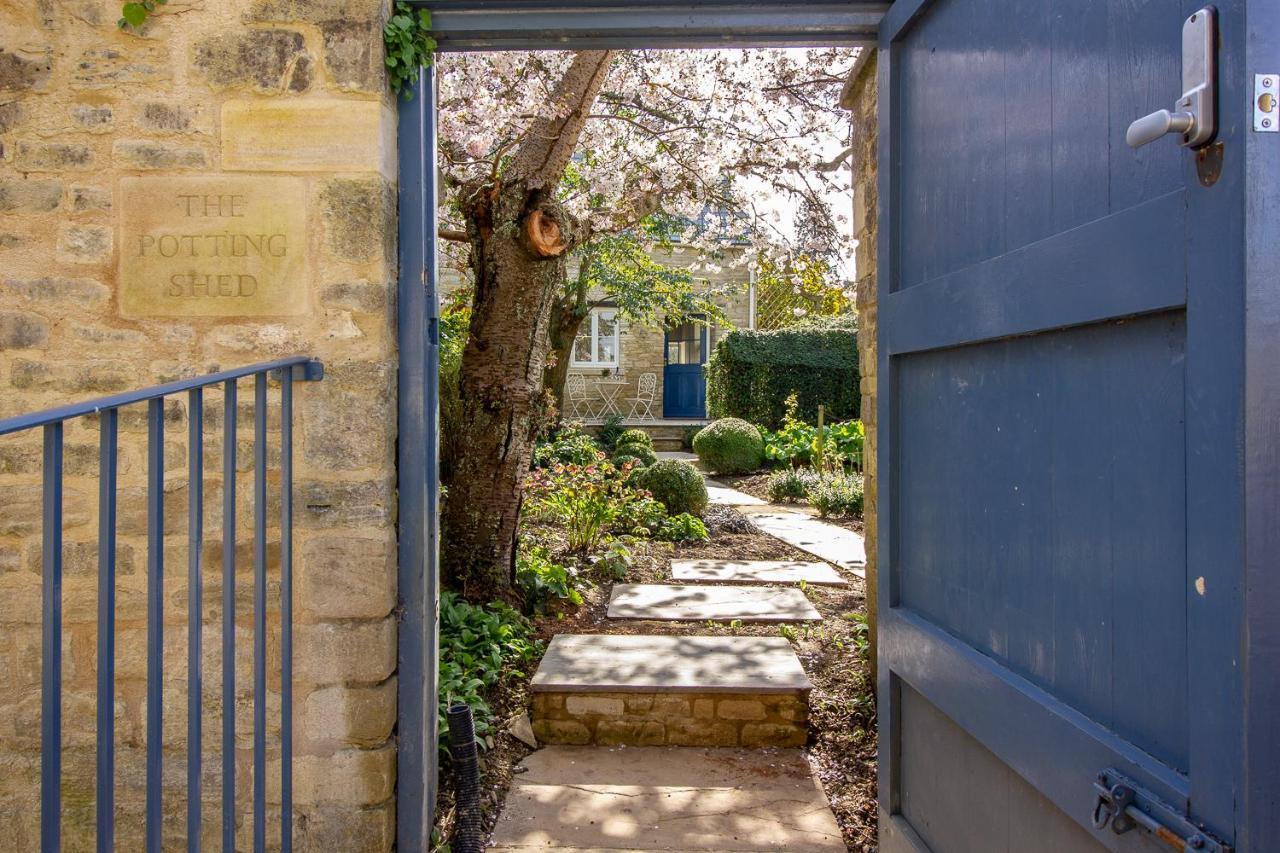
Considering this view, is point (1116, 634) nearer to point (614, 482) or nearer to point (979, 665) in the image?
point (979, 665)

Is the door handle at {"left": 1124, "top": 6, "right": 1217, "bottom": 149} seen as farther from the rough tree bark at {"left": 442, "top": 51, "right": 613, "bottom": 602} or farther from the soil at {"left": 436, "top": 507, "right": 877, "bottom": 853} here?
the rough tree bark at {"left": 442, "top": 51, "right": 613, "bottom": 602}

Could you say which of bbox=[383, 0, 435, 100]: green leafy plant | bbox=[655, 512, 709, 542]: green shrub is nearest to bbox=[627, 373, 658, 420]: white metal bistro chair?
bbox=[655, 512, 709, 542]: green shrub

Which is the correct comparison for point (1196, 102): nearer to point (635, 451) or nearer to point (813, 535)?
point (813, 535)

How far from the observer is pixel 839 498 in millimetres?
8211

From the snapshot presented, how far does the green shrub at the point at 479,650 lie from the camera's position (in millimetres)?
3416

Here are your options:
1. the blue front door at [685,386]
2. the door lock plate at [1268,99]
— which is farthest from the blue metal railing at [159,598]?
the blue front door at [685,386]

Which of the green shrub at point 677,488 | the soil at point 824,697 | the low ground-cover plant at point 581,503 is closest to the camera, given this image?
the soil at point 824,697

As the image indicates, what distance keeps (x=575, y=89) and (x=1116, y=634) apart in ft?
12.7

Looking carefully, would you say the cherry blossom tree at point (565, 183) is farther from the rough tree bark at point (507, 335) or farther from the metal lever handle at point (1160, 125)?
the metal lever handle at point (1160, 125)

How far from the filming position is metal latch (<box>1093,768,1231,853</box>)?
1.18 metres

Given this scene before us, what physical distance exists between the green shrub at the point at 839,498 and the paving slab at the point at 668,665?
166 inches

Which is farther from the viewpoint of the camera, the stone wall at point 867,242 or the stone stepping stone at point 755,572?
the stone stepping stone at point 755,572

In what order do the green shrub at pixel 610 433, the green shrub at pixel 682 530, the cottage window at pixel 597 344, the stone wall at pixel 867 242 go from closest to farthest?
the stone wall at pixel 867 242 < the green shrub at pixel 682 530 < the green shrub at pixel 610 433 < the cottage window at pixel 597 344

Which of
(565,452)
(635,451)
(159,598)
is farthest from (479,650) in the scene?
(635,451)
